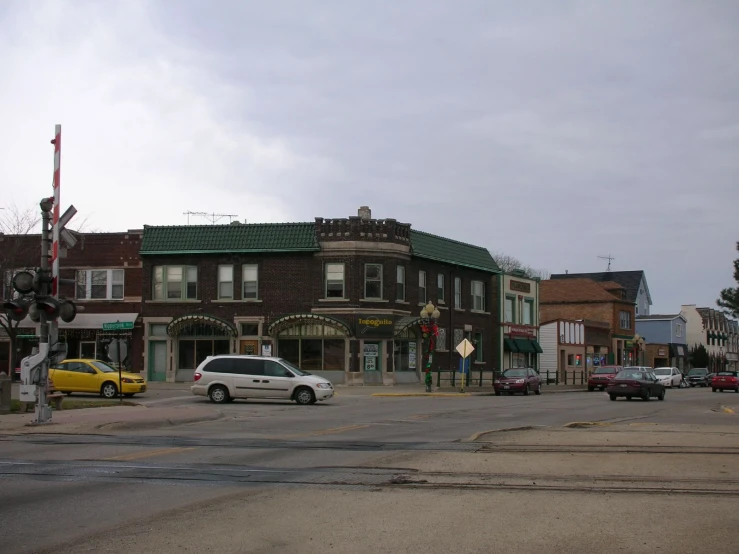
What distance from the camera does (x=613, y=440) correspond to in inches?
665

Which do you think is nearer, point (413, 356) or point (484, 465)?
point (484, 465)

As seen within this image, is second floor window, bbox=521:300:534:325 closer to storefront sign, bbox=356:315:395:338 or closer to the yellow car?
storefront sign, bbox=356:315:395:338

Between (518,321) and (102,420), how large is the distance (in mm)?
42249

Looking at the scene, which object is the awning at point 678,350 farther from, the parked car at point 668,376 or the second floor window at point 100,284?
the second floor window at point 100,284

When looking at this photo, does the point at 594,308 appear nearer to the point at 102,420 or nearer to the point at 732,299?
the point at 732,299

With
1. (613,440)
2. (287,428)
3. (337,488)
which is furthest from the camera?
(287,428)

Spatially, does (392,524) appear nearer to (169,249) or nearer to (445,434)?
(445,434)

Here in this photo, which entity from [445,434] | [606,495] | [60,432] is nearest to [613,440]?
[445,434]

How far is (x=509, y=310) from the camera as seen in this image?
59.2 m

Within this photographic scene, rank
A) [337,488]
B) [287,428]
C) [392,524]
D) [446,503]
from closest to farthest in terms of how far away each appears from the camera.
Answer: [392,524] < [446,503] < [337,488] < [287,428]

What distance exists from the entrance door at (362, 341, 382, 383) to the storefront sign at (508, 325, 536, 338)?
568 inches

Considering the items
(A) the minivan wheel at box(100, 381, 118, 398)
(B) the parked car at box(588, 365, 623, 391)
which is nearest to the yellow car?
(A) the minivan wheel at box(100, 381, 118, 398)

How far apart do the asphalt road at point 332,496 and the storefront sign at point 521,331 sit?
39.6 m

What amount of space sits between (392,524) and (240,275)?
130ft
